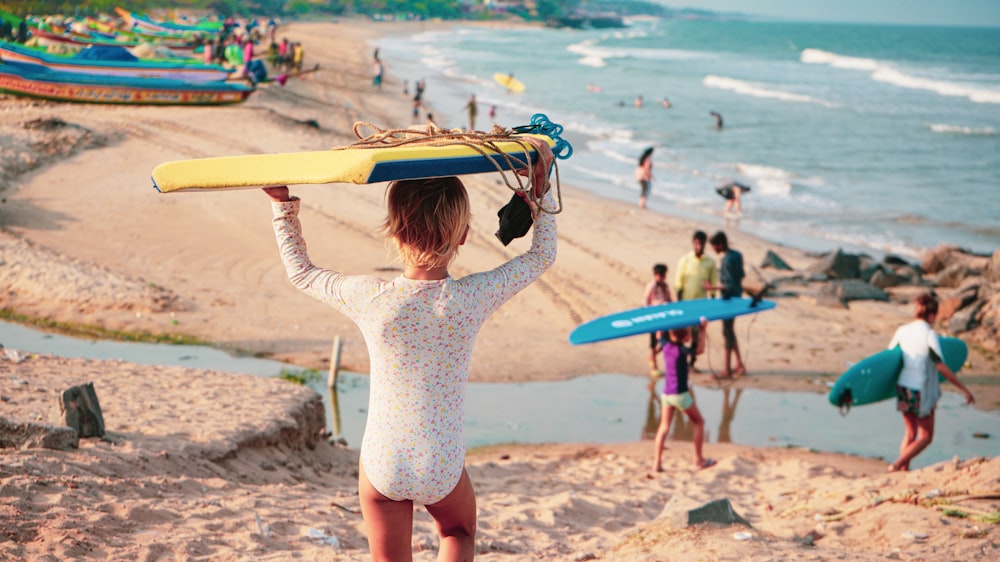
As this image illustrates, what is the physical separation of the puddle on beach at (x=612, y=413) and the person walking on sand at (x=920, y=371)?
1.43 meters

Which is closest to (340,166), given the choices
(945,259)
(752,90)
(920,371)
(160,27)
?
(920,371)

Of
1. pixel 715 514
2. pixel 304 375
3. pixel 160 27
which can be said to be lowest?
pixel 304 375

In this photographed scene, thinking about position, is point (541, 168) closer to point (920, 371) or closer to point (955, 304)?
point (920, 371)

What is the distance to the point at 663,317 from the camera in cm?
826

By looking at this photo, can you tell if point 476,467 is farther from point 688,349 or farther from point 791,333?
point 791,333

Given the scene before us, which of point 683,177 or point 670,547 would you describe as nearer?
point 670,547

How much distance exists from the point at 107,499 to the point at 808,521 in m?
4.53

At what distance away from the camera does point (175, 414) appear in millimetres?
6930

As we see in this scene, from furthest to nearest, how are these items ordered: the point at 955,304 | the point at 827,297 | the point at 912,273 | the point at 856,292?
the point at 912,273
the point at 856,292
the point at 827,297
the point at 955,304

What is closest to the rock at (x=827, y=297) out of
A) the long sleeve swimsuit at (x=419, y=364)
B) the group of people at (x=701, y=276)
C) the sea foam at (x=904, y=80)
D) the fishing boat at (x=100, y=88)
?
the group of people at (x=701, y=276)

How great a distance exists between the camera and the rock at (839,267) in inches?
591

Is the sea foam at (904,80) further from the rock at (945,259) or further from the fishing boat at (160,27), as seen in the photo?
the fishing boat at (160,27)

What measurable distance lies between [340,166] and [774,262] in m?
13.8

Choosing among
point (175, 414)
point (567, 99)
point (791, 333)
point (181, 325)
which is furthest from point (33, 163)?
point (567, 99)
